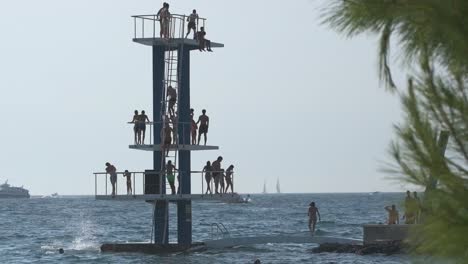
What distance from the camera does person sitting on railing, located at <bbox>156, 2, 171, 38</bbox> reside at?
38625mm

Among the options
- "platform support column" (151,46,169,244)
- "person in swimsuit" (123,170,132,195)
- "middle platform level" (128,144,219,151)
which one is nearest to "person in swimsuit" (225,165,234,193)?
"middle platform level" (128,144,219,151)

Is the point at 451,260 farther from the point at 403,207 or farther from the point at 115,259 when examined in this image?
the point at 115,259

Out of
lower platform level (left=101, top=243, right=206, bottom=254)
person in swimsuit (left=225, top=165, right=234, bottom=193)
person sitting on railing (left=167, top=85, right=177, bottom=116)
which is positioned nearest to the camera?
person in swimsuit (left=225, top=165, right=234, bottom=193)

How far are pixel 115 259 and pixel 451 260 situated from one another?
109 ft

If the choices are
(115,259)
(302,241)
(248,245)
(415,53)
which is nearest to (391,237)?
(302,241)

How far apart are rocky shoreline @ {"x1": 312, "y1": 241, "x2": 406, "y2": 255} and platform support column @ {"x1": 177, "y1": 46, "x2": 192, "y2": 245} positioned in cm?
664

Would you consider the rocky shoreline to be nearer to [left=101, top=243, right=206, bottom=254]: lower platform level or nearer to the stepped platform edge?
[left=101, top=243, right=206, bottom=254]: lower platform level

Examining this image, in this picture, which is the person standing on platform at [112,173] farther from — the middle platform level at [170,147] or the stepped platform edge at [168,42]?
the stepped platform edge at [168,42]

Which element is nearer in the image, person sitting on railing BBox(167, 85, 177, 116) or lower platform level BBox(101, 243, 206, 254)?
person sitting on railing BBox(167, 85, 177, 116)

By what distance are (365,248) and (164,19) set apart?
11.2 meters

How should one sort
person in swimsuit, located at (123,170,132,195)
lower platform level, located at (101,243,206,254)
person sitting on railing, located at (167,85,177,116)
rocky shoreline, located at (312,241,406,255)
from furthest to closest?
rocky shoreline, located at (312,241,406,255)
lower platform level, located at (101,243,206,254)
person sitting on railing, located at (167,85,177,116)
person in swimsuit, located at (123,170,132,195)

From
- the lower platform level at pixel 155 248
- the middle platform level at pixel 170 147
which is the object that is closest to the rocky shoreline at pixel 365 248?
the lower platform level at pixel 155 248

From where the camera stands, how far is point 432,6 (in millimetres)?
8125

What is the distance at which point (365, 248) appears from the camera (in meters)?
42.4
